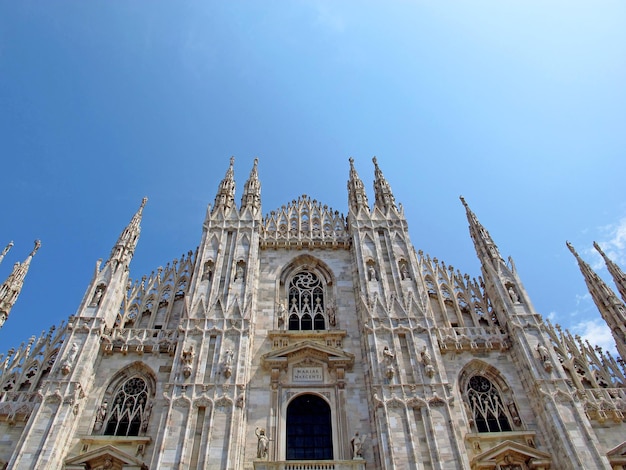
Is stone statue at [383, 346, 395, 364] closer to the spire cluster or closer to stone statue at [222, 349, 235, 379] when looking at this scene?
stone statue at [222, 349, 235, 379]

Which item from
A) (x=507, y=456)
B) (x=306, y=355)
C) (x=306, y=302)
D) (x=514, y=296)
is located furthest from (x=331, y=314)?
(x=507, y=456)

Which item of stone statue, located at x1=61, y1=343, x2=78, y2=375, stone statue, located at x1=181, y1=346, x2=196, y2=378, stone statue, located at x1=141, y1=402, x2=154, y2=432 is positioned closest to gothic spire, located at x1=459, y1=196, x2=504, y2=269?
stone statue, located at x1=181, y1=346, x2=196, y2=378

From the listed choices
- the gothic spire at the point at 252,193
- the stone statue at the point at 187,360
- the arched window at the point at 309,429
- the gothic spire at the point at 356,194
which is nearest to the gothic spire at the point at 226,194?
the gothic spire at the point at 252,193

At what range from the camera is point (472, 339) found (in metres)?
17.5

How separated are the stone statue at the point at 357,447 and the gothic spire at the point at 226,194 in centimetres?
1238

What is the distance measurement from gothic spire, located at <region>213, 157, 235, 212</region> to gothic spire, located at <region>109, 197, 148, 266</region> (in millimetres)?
3718

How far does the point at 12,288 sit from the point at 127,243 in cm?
467

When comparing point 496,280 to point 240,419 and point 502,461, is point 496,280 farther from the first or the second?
point 240,419

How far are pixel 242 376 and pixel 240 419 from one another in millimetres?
1444

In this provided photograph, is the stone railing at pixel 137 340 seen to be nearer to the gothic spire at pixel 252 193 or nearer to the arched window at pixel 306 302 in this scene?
the arched window at pixel 306 302

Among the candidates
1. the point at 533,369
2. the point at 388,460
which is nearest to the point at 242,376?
the point at 388,460

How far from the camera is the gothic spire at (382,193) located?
76.0 ft

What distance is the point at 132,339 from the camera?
17328 millimetres

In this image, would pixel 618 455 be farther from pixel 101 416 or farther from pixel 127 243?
pixel 127 243
